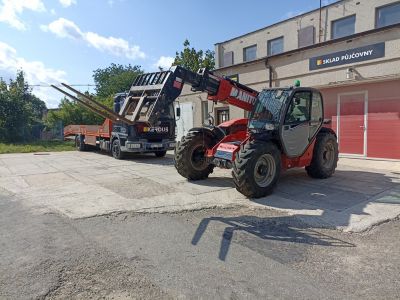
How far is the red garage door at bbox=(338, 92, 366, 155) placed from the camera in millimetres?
11461

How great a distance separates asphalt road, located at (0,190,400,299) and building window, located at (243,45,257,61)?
18.8m

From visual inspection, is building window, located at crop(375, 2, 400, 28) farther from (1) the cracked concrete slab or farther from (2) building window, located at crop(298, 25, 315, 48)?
(1) the cracked concrete slab

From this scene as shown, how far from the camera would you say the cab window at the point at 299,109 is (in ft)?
24.5

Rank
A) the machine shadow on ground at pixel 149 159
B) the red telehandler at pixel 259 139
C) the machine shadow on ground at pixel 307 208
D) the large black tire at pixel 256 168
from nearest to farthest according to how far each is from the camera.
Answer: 1. the machine shadow on ground at pixel 307 208
2. the large black tire at pixel 256 168
3. the red telehandler at pixel 259 139
4. the machine shadow on ground at pixel 149 159

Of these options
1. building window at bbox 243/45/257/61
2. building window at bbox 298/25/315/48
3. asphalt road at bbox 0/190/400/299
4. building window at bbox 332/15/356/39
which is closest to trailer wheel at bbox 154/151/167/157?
asphalt road at bbox 0/190/400/299

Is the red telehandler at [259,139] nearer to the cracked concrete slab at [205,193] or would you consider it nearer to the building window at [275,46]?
the cracked concrete slab at [205,193]

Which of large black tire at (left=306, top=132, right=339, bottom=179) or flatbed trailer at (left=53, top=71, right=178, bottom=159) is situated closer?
flatbed trailer at (left=53, top=71, right=178, bottom=159)

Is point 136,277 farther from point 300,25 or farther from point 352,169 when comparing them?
point 300,25

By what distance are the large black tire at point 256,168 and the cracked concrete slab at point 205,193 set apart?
23 centimetres

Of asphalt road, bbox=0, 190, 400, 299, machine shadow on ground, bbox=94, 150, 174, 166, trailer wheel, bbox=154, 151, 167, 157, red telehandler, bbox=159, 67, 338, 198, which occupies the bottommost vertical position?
asphalt road, bbox=0, 190, 400, 299

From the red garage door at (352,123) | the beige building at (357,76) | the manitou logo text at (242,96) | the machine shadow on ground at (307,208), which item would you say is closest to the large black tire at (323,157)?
the machine shadow on ground at (307,208)

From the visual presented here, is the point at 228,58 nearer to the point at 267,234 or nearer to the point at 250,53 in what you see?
the point at 250,53

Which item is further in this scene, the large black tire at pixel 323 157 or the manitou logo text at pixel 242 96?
the large black tire at pixel 323 157

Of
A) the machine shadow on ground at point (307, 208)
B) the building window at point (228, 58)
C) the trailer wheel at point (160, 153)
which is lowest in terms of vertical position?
the machine shadow on ground at point (307, 208)
